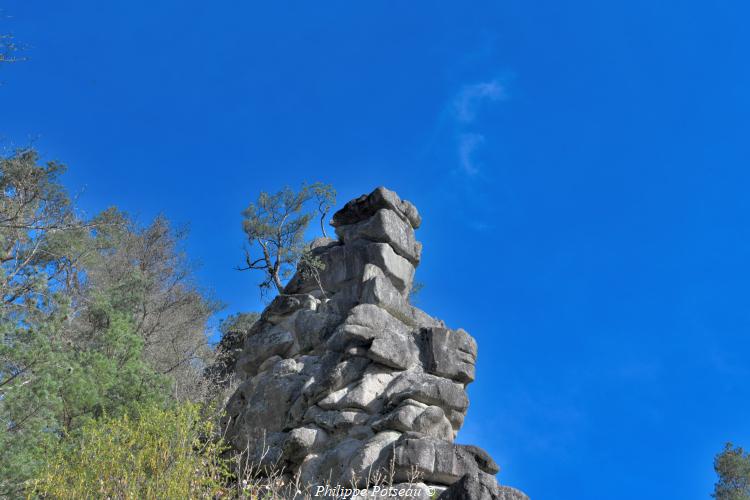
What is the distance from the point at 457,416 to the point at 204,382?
36.3ft

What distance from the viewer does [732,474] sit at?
34.8 metres

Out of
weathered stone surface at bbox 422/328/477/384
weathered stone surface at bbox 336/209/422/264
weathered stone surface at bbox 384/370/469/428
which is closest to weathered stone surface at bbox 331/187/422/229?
weathered stone surface at bbox 336/209/422/264

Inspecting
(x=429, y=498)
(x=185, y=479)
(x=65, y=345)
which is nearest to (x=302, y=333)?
(x=65, y=345)

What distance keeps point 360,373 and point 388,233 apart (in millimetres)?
7745

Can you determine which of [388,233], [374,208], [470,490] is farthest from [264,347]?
[470,490]

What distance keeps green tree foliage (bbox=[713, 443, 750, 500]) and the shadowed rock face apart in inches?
707

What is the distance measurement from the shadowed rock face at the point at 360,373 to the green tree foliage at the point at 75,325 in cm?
342

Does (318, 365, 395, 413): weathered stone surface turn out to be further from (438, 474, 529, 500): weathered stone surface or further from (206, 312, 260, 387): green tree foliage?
(438, 474, 529, 500): weathered stone surface

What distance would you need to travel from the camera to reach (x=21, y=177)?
2341 centimetres

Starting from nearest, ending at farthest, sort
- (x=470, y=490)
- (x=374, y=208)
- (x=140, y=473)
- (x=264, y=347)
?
(x=470, y=490), (x=140, y=473), (x=264, y=347), (x=374, y=208)

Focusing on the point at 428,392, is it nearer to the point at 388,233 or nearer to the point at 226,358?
the point at 388,233

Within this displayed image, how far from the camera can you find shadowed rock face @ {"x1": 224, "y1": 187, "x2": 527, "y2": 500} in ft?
64.3

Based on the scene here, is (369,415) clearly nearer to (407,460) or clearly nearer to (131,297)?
(407,460)

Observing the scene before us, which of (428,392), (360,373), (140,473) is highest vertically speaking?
(360,373)
